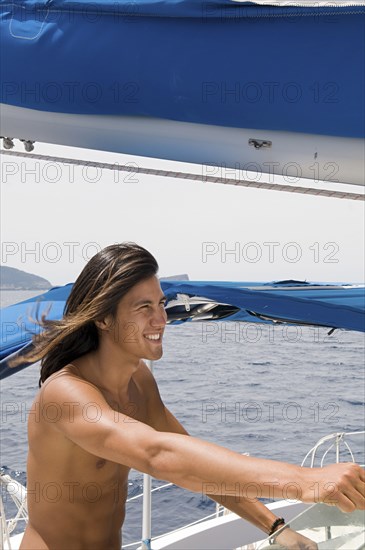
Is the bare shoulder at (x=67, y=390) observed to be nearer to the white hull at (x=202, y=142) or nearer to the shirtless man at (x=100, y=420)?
the shirtless man at (x=100, y=420)

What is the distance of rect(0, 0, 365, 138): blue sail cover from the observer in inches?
58.8

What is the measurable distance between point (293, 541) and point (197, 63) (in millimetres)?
876

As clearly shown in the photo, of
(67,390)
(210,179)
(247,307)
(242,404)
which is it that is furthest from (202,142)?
(242,404)

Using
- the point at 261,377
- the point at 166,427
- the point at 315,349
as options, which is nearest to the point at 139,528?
the point at 166,427

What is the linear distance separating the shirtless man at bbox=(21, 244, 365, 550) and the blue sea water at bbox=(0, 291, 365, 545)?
328 inches

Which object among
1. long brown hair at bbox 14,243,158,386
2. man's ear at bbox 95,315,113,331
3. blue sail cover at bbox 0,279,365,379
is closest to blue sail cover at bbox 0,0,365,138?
long brown hair at bbox 14,243,158,386

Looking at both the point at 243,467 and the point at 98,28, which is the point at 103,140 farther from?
the point at 243,467

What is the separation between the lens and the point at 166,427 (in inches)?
76.0

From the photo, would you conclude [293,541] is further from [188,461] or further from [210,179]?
[210,179]

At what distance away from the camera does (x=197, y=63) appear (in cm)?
156

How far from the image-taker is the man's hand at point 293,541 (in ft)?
4.29

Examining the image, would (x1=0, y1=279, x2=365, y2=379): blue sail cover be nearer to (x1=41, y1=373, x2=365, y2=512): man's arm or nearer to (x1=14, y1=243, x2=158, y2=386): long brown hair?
(x1=14, y1=243, x2=158, y2=386): long brown hair

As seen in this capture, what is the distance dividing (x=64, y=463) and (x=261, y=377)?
20782mm

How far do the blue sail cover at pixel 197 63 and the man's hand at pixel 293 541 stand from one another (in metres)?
0.71
